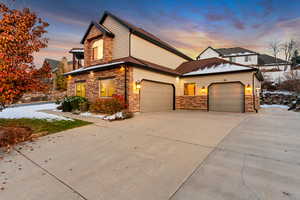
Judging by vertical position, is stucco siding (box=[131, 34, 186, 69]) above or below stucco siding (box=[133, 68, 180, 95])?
above

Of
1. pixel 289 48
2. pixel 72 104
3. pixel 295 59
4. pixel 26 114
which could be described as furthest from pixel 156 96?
pixel 289 48

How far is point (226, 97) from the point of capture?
11.2 meters

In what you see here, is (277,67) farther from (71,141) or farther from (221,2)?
(71,141)

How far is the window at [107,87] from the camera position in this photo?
32.4 feet

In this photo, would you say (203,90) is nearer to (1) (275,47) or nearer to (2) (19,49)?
(2) (19,49)

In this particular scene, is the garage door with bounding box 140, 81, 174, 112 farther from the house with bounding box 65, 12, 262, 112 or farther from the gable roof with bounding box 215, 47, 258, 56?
the gable roof with bounding box 215, 47, 258, 56

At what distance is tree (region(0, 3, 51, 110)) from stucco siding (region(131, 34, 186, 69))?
256 inches

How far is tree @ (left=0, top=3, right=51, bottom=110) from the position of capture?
13.8ft

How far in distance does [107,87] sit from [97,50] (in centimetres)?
427

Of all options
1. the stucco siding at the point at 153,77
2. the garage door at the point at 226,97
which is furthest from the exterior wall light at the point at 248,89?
the stucco siding at the point at 153,77

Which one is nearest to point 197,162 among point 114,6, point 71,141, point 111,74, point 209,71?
point 71,141

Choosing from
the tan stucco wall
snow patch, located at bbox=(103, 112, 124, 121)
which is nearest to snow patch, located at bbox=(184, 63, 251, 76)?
the tan stucco wall

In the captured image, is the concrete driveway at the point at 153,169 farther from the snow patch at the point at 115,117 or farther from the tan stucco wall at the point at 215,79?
the tan stucco wall at the point at 215,79

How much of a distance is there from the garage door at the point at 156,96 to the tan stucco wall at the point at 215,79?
5.71 ft
